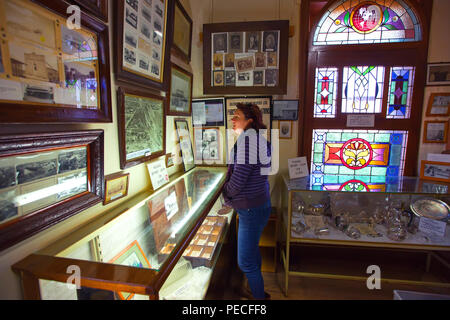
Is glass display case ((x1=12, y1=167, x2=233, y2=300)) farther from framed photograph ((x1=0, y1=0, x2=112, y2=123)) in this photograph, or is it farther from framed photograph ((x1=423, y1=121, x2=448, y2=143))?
framed photograph ((x1=423, y1=121, x2=448, y2=143))

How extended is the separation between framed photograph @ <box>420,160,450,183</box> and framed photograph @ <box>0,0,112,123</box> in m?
2.86

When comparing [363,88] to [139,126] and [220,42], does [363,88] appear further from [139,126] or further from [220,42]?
[139,126]

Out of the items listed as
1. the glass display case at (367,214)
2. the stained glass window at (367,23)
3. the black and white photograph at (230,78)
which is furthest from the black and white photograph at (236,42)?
the glass display case at (367,214)

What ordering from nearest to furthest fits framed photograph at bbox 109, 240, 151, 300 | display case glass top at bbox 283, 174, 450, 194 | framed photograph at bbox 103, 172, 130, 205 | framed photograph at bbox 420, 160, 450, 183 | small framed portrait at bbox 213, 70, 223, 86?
framed photograph at bbox 109, 240, 151, 300
framed photograph at bbox 103, 172, 130, 205
display case glass top at bbox 283, 174, 450, 194
framed photograph at bbox 420, 160, 450, 183
small framed portrait at bbox 213, 70, 223, 86

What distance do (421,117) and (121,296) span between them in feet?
10.1

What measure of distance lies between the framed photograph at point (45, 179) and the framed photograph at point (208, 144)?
1677 millimetres

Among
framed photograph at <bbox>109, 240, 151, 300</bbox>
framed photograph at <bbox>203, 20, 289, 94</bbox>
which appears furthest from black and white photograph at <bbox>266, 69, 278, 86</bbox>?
framed photograph at <bbox>109, 240, 151, 300</bbox>

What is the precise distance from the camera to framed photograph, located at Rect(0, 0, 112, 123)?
640 mm

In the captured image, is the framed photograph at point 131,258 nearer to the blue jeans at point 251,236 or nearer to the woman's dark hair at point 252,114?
the blue jeans at point 251,236

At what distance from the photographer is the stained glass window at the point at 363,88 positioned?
242cm

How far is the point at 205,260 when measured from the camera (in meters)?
1.57

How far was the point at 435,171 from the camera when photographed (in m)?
2.20

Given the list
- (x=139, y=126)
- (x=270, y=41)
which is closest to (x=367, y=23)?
(x=270, y=41)

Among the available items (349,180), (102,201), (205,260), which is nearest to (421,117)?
(349,180)
